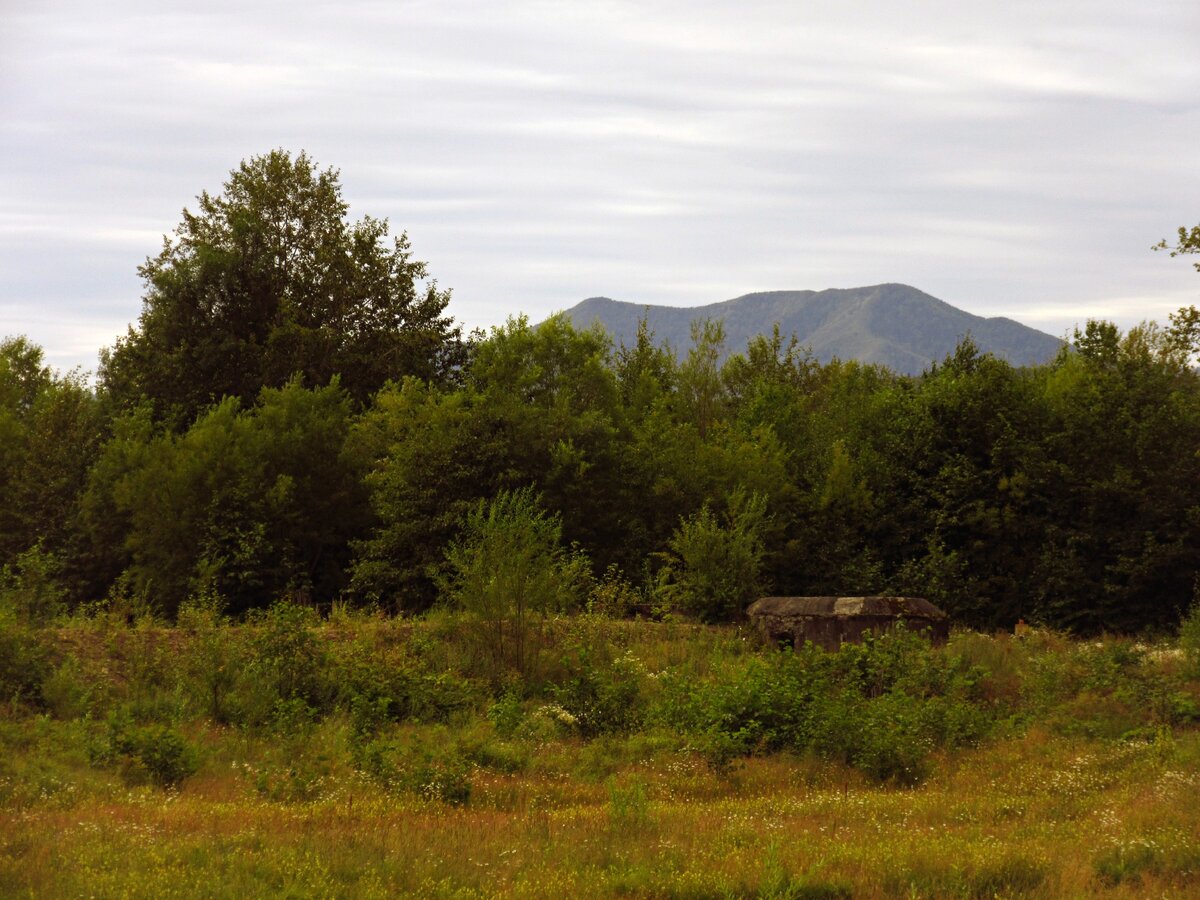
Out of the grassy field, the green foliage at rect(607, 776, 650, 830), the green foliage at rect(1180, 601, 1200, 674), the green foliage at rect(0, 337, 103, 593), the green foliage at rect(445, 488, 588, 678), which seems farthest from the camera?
the green foliage at rect(0, 337, 103, 593)

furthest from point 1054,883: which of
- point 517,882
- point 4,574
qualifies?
point 4,574

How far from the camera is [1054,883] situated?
7.52m

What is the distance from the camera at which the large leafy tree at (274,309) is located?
32344 mm

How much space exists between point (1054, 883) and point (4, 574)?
15.7 metres

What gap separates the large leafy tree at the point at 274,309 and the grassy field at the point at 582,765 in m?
16.6

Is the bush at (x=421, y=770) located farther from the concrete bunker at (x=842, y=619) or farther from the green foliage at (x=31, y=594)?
the concrete bunker at (x=842, y=619)

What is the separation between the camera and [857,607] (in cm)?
1798

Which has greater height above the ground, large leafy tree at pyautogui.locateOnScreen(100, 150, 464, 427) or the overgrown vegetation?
large leafy tree at pyautogui.locateOnScreen(100, 150, 464, 427)

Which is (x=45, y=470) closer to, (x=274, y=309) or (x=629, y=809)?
(x=274, y=309)

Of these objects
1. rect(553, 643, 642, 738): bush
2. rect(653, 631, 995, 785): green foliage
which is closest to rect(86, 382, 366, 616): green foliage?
rect(553, 643, 642, 738): bush

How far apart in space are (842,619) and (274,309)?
22.7 meters

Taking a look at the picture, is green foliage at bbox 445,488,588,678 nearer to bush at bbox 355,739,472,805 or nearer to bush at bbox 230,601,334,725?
bush at bbox 230,601,334,725

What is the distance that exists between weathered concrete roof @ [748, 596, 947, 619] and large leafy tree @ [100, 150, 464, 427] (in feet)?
58.4

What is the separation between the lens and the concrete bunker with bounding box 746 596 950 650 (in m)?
17.9
